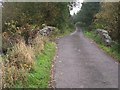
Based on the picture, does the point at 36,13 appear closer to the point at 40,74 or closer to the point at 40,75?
the point at 40,74

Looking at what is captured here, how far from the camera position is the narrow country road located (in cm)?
1009

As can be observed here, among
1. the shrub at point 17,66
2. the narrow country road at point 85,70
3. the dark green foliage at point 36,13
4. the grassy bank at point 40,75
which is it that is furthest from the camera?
the dark green foliage at point 36,13

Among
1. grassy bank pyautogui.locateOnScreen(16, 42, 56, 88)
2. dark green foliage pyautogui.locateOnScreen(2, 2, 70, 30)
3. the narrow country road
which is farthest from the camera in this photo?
dark green foliage pyautogui.locateOnScreen(2, 2, 70, 30)

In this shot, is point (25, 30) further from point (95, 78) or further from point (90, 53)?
point (95, 78)

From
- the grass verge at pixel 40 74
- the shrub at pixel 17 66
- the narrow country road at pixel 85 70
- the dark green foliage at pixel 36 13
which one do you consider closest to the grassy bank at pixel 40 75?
the grass verge at pixel 40 74

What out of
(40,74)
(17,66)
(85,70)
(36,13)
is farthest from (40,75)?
(36,13)

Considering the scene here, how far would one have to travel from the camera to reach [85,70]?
12055 millimetres

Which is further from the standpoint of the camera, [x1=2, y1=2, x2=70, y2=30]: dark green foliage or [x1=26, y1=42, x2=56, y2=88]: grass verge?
[x1=2, y1=2, x2=70, y2=30]: dark green foliage

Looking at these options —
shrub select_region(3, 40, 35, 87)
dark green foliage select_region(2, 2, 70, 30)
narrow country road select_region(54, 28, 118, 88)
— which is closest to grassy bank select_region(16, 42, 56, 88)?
shrub select_region(3, 40, 35, 87)

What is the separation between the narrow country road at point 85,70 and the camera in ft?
33.1

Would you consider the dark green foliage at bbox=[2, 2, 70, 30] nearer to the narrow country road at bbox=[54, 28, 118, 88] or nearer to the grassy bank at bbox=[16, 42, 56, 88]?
the narrow country road at bbox=[54, 28, 118, 88]

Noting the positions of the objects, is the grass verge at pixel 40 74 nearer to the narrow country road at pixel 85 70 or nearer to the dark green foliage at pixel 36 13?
the narrow country road at pixel 85 70

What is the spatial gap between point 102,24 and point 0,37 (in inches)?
676

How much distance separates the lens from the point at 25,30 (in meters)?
16.5
